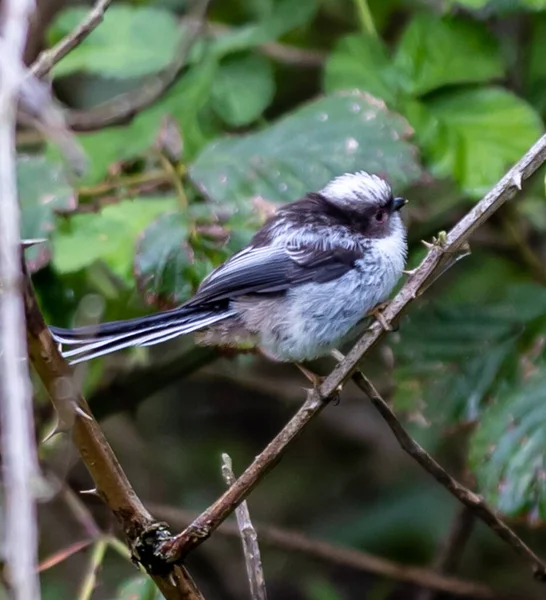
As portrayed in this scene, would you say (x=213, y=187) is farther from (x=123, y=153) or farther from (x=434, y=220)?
(x=434, y=220)

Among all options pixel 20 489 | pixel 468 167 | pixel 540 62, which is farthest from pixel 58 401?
pixel 540 62

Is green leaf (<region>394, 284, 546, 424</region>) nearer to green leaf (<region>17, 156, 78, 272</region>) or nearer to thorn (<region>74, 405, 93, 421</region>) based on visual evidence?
green leaf (<region>17, 156, 78, 272</region>)

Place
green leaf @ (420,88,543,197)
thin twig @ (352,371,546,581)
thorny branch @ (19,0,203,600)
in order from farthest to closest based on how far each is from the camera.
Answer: green leaf @ (420,88,543,197), thin twig @ (352,371,546,581), thorny branch @ (19,0,203,600)

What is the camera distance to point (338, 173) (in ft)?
8.59

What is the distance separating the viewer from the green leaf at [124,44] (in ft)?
10.2

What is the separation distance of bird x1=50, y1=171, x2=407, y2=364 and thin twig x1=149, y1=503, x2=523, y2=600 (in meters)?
1.16

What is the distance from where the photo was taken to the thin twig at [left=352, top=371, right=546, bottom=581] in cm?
198

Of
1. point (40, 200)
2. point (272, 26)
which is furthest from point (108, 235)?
point (272, 26)

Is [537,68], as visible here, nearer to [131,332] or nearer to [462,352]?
[462,352]

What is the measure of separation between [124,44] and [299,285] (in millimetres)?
1086

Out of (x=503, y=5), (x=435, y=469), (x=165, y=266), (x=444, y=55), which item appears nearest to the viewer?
(x=435, y=469)

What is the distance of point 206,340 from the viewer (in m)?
2.62

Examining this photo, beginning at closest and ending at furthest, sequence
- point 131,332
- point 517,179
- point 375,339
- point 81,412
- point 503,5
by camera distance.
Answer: point 81,412
point 517,179
point 375,339
point 131,332
point 503,5

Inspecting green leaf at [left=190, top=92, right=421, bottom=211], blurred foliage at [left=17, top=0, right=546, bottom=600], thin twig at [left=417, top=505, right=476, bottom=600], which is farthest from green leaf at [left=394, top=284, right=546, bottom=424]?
thin twig at [left=417, top=505, right=476, bottom=600]
